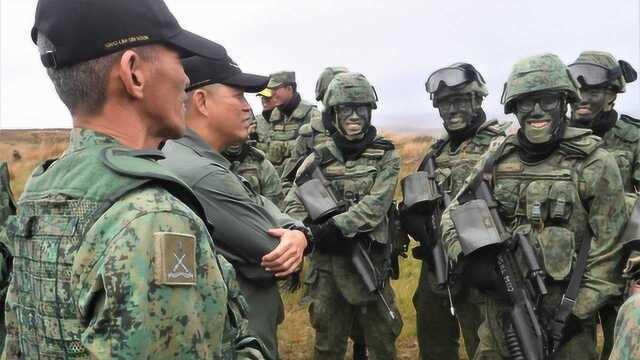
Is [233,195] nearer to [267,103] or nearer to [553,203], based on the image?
[553,203]

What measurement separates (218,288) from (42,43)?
2.20 feet

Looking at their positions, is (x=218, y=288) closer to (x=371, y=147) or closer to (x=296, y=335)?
(x=371, y=147)

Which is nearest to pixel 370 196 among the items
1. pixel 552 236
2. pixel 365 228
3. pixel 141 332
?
pixel 365 228

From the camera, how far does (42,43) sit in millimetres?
1483

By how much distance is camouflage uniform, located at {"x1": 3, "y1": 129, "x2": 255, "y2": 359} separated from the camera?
1.23m

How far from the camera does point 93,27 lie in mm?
1405

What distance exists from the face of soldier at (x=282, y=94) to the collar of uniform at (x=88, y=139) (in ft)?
25.0

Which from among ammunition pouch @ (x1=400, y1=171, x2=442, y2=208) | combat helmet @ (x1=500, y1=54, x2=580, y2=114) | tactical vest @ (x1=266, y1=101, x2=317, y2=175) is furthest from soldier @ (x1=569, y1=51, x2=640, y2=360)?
tactical vest @ (x1=266, y1=101, x2=317, y2=175)

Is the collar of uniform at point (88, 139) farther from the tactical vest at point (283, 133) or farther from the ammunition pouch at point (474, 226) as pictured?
the tactical vest at point (283, 133)

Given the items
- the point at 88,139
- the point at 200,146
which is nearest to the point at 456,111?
the point at 200,146

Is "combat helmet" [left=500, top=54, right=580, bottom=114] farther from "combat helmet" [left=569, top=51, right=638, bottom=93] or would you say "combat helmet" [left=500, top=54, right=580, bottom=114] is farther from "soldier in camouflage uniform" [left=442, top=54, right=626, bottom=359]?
"combat helmet" [left=569, top=51, right=638, bottom=93]

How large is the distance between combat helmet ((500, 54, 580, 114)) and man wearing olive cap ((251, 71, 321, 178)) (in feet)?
16.5

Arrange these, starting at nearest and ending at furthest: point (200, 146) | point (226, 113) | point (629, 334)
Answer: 1. point (629, 334)
2. point (200, 146)
3. point (226, 113)

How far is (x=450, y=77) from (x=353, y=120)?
90 cm
